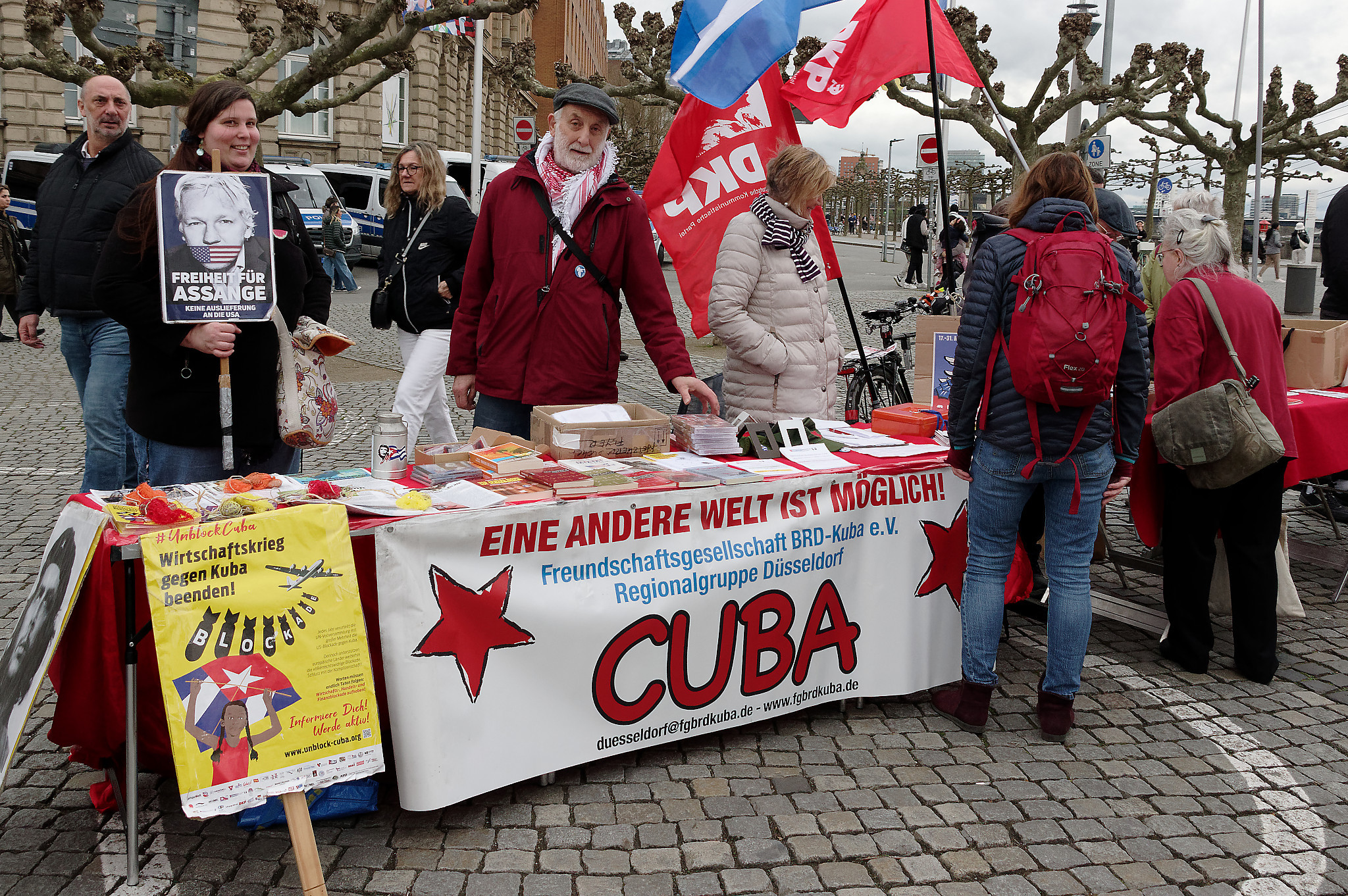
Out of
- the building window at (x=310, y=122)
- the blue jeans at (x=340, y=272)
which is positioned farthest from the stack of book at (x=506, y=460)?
the building window at (x=310, y=122)

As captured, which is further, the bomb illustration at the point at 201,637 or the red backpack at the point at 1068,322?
the red backpack at the point at 1068,322

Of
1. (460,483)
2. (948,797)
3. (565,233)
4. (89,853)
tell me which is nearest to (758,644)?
(948,797)

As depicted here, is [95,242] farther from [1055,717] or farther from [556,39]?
→ [556,39]

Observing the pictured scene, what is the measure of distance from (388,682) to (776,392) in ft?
7.46

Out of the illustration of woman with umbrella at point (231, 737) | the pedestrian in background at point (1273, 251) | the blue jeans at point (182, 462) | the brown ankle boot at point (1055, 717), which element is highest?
the pedestrian in background at point (1273, 251)

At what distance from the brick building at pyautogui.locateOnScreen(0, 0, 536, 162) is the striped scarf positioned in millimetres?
20475

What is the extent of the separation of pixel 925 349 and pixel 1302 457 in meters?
1.74

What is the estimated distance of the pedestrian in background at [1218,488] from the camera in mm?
4328

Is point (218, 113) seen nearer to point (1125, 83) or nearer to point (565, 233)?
point (565, 233)

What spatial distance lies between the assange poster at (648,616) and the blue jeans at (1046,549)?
0.26 metres

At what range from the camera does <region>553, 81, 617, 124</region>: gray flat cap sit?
4.12m

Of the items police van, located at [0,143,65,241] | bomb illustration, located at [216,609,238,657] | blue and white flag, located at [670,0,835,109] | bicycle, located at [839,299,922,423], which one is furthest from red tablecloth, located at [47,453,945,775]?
police van, located at [0,143,65,241]

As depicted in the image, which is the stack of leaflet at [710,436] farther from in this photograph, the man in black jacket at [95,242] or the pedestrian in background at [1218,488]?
the man in black jacket at [95,242]

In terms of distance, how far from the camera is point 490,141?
49.1 metres
